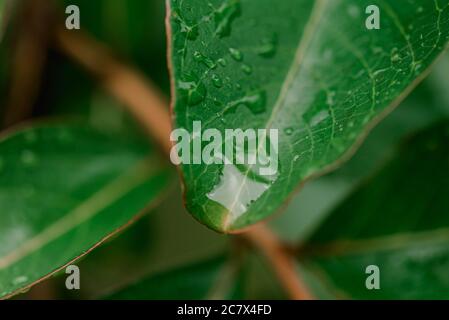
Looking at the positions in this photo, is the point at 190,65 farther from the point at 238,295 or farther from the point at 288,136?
the point at 238,295

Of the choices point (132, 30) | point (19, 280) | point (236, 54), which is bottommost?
point (19, 280)

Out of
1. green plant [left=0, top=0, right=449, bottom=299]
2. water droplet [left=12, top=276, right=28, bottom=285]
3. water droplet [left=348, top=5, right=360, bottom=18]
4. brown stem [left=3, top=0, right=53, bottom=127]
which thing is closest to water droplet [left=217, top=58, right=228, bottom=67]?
green plant [left=0, top=0, right=449, bottom=299]

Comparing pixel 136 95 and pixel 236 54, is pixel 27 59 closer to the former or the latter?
pixel 136 95

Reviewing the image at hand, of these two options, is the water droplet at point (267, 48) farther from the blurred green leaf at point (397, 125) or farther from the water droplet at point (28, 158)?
the blurred green leaf at point (397, 125)

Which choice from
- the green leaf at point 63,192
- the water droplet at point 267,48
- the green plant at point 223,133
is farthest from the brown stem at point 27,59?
the water droplet at point 267,48

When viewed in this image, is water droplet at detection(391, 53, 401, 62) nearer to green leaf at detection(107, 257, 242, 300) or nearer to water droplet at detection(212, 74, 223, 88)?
water droplet at detection(212, 74, 223, 88)

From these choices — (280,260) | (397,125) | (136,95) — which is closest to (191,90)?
(280,260)

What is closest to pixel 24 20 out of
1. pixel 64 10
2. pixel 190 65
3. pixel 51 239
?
pixel 64 10

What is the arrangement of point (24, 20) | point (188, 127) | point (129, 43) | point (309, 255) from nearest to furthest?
point (188, 127)
point (309, 255)
point (24, 20)
point (129, 43)
